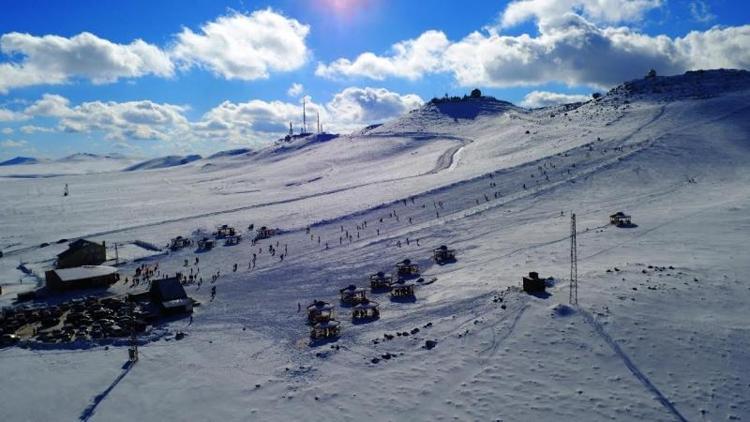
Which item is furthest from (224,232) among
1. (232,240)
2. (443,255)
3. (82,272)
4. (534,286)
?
(534,286)

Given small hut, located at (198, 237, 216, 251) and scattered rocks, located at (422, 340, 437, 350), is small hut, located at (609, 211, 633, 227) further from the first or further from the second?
small hut, located at (198, 237, 216, 251)

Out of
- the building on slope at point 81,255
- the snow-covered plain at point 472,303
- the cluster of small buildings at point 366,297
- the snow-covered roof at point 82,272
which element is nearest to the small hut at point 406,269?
the cluster of small buildings at point 366,297

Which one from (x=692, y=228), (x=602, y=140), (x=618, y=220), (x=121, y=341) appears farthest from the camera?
(x=602, y=140)

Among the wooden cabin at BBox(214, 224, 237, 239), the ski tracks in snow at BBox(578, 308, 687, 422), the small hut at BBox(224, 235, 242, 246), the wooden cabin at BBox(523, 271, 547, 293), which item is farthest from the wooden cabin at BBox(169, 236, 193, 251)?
the ski tracks in snow at BBox(578, 308, 687, 422)

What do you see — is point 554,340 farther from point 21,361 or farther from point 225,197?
point 225,197

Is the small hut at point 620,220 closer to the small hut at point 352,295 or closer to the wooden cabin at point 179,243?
the small hut at point 352,295

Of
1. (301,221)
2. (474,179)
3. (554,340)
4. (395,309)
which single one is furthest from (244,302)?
(474,179)

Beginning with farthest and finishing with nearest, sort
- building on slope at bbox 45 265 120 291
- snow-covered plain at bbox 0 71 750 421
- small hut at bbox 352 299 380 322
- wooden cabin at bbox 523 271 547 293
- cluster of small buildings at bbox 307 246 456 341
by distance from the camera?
building on slope at bbox 45 265 120 291
small hut at bbox 352 299 380 322
wooden cabin at bbox 523 271 547 293
cluster of small buildings at bbox 307 246 456 341
snow-covered plain at bbox 0 71 750 421
